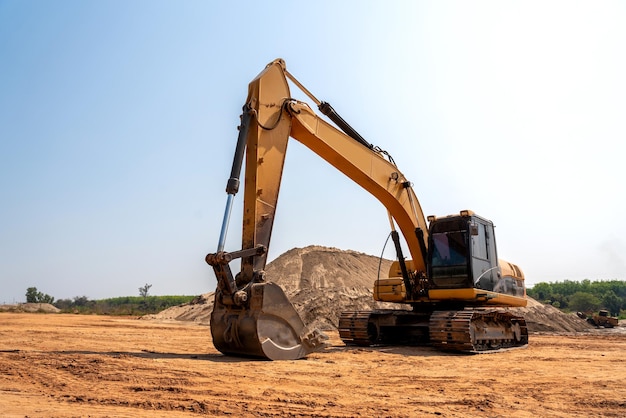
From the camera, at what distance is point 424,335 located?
41.0 feet

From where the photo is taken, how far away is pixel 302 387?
5984 mm

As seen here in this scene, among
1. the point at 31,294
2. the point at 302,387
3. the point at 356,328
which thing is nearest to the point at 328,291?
the point at 356,328

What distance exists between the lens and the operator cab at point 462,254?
1114 cm

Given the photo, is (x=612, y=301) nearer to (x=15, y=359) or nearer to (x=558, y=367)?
(x=558, y=367)

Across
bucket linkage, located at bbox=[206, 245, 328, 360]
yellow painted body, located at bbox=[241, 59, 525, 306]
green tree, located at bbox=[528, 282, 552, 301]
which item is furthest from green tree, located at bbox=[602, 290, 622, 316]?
bucket linkage, located at bbox=[206, 245, 328, 360]

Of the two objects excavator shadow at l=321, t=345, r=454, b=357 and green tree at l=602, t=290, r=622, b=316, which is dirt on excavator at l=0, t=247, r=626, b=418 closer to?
excavator shadow at l=321, t=345, r=454, b=357

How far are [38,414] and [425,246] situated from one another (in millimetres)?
9113

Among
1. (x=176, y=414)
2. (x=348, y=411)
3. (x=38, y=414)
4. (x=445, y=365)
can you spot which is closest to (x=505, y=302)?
(x=445, y=365)

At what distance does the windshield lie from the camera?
1125 centimetres

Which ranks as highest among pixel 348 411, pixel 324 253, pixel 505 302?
pixel 324 253

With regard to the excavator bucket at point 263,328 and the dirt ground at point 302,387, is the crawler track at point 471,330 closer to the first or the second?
the dirt ground at point 302,387

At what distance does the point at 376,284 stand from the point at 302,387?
7.05m

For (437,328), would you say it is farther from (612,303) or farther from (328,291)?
(612,303)

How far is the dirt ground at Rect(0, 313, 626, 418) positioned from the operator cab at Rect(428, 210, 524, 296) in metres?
2.30
